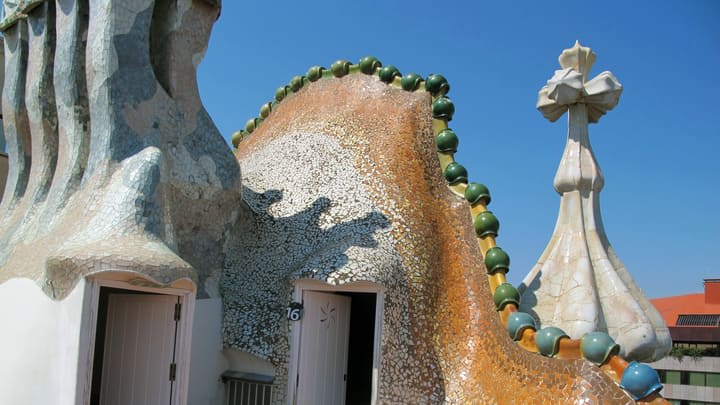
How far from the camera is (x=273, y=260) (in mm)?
7309

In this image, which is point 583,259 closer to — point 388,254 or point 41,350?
point 388,254

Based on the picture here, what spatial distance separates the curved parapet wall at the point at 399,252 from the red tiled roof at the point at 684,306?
1821cm

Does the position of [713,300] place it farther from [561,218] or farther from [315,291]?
[315,291]

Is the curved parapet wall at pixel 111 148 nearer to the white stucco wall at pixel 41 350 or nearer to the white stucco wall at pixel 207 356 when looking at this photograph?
the white stucco wall at pixel 41 350

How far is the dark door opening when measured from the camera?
9.27 meters

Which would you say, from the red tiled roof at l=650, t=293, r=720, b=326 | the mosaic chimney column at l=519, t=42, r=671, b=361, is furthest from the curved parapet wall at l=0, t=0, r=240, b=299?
the red tiled roof at l=650, t=293, r=720, b=326

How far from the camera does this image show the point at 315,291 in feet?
22.4

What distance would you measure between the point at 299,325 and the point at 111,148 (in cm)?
243

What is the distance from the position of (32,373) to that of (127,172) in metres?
1.79

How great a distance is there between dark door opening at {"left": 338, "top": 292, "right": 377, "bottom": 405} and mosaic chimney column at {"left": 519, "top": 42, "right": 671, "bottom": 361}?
264 cm

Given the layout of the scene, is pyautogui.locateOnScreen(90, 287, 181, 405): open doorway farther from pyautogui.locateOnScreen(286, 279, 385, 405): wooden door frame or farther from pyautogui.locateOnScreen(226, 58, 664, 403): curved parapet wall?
pyautogui.locateOnScreen(286, 279, 385, 405): wooden door frame

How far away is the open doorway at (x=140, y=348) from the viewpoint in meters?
6.04

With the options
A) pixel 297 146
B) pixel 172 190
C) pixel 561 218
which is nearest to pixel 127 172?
pixel 172 190

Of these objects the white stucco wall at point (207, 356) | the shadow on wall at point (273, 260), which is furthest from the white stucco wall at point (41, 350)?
the shadow on wall at point (273, 260)
